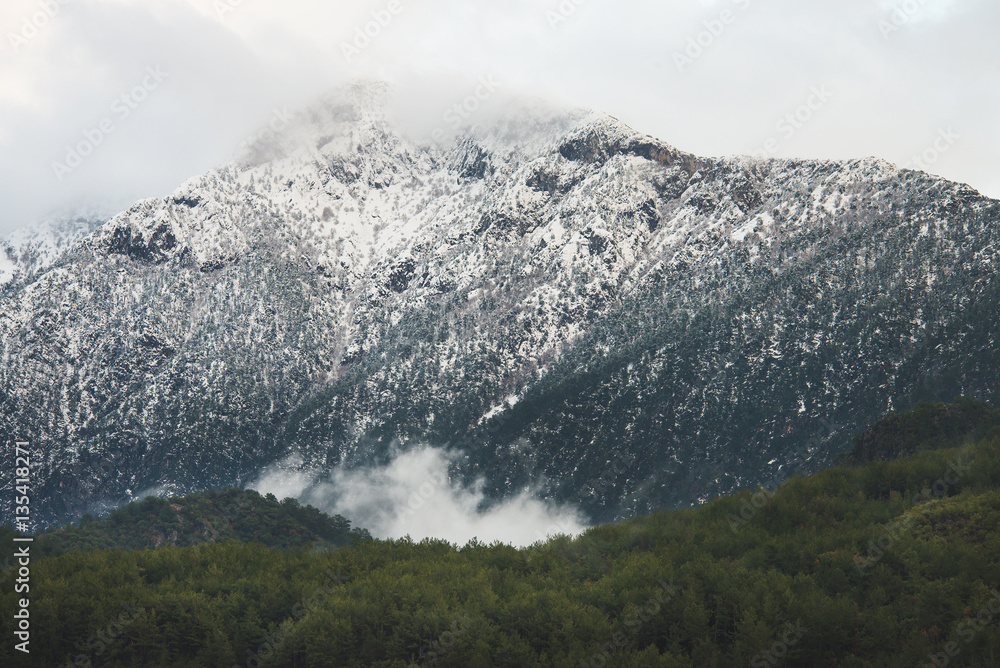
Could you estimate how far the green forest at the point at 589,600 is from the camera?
9962 cm

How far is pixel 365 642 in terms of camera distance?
358 ft

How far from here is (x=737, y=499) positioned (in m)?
154

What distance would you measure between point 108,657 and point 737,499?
9311 centimetres

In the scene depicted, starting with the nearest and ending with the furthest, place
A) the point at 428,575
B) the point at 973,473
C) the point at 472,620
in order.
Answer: the point at 472,620, the point at 428,575, the point at 973,473

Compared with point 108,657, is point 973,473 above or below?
above

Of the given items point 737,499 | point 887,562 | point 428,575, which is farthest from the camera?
point 737,499

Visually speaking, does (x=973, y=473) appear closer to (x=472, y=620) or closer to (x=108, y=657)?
(x=472, y=620)

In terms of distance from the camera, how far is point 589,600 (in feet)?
379

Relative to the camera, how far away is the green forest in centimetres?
9962

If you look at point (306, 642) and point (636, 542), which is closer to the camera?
point (306, 642)

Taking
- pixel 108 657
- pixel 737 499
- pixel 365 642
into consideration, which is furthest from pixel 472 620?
pixel 737 499

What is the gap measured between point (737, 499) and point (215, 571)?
79.3 m

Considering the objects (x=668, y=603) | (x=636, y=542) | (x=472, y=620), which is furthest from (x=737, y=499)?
(x=472, y=620)

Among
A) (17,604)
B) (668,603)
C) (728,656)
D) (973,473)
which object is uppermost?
(973,473)
